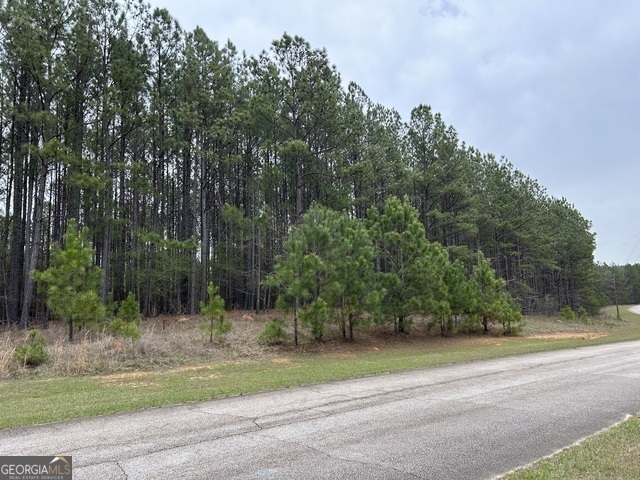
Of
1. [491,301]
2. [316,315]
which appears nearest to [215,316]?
[316,315]

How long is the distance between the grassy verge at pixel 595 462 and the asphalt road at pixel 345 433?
0.77ft

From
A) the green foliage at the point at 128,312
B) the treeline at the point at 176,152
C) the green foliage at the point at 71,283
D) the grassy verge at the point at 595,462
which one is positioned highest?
the treeline at the point at 176,152

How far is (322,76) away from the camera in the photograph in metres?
23.0

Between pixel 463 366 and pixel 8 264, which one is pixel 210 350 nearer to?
pixel 463 366

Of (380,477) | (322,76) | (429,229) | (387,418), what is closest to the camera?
(380,477)

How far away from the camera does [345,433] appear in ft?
17.2

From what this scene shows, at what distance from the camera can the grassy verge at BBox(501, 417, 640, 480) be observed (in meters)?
3.77

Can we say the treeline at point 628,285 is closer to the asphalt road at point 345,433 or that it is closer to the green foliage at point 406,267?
the green foliage at point 406,267

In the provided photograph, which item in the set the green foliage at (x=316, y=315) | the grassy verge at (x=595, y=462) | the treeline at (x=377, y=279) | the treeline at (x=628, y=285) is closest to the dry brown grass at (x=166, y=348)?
the treeline at (x=377, y=279)

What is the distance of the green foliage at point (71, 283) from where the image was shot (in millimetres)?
13977

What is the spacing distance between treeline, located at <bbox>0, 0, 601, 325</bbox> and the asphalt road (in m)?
9.68

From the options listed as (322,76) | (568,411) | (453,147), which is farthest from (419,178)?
(568,411)

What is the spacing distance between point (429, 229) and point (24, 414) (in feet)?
108

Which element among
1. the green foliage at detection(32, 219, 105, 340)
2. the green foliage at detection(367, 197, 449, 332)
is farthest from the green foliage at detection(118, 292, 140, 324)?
the green foliage at detection(367, 197, 449, 332)
